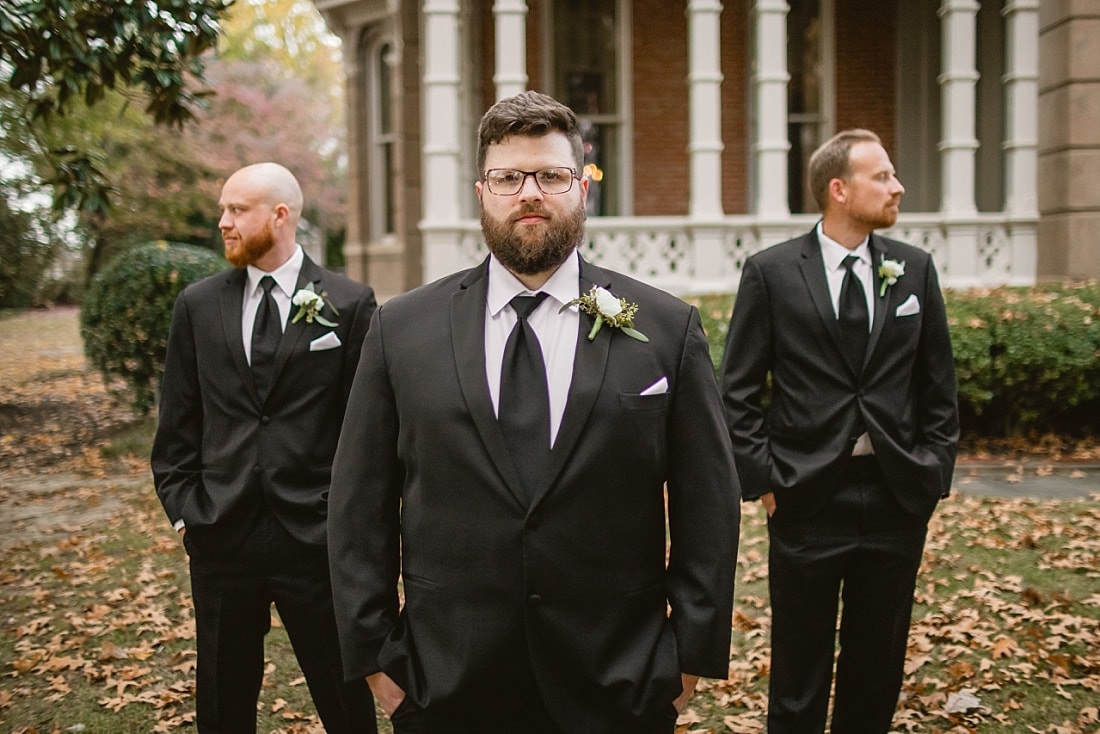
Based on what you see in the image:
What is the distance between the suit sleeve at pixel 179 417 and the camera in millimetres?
4043

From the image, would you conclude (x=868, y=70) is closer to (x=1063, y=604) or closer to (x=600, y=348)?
(x=1063, y=604)

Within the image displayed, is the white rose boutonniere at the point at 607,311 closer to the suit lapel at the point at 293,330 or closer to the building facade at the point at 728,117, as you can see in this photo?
the suit lapel at the point at 293,330

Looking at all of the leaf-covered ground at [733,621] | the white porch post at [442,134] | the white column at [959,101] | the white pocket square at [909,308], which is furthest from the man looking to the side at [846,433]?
the white column at [959,101]

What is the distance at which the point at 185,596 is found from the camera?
7316 millimetres

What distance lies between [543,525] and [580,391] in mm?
345

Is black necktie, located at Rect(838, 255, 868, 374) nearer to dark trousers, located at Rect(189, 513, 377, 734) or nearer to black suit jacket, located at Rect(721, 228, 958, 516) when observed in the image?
black suit jacket, located at Rect(721, 228, 958, 516)

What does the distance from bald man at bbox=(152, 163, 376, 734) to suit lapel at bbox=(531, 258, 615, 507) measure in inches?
65.5

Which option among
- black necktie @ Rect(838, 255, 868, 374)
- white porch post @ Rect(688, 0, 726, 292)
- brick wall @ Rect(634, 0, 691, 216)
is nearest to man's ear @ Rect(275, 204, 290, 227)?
black necktie @ Rect(838, 255, 868, 374)

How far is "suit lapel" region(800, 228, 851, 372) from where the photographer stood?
4051mm

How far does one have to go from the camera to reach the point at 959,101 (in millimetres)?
12633

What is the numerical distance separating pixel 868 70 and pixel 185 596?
40.4 ft

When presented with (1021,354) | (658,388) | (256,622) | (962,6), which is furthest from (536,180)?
(962,6)

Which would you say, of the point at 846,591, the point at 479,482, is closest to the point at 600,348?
the point at 479,482

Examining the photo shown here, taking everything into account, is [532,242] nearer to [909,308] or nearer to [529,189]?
[529,189]
